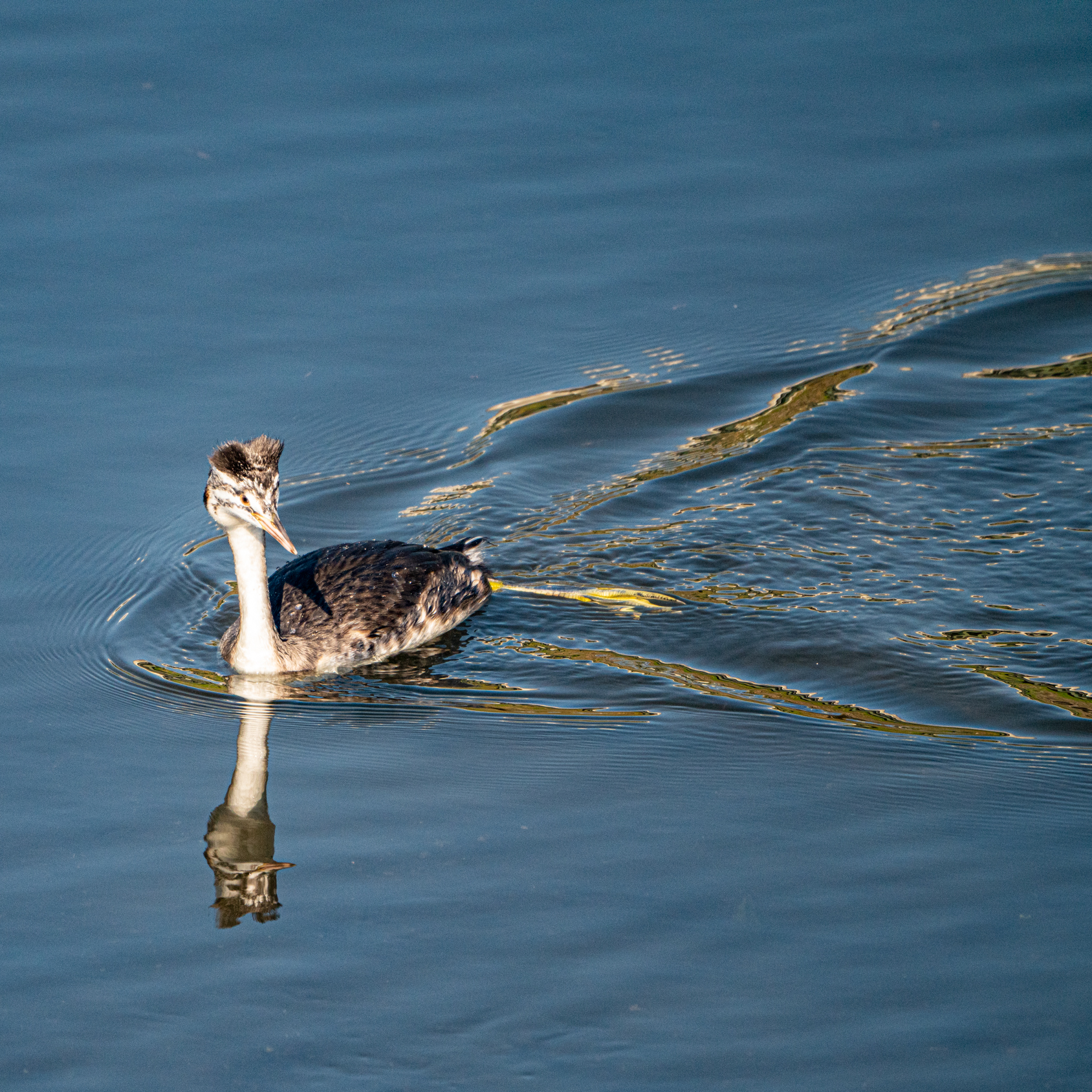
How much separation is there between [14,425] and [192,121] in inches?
189

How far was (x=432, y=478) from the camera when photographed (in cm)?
1127

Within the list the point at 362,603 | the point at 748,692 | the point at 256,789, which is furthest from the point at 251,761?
the point at 748,692

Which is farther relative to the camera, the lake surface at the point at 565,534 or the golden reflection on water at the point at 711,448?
the golden reflection on water at the point at 711,448

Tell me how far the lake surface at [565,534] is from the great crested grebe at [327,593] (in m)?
0.20

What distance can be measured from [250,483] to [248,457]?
16 centimetres

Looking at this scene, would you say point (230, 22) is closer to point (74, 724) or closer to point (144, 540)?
point (144, 540)

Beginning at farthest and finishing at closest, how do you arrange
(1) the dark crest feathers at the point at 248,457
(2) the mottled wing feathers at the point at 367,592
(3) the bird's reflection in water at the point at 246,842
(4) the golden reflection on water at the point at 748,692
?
(2) the mottled wing feathers at the point at 367,592, (1) the dark crest feathers at the point at 248,457, (4) the golden reflection on water at the point at 748,692, (3) the bird's reflection in water at the point at 246,842

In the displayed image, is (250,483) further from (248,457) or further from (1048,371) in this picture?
(1048,371)

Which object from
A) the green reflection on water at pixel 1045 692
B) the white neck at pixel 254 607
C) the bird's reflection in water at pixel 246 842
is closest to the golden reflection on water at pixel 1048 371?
the green reflection on water at pixel 1045 692

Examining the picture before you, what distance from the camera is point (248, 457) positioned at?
8719 millimetres

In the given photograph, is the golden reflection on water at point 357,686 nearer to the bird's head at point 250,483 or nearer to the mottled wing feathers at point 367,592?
the mottled wing feathers at point 367,592

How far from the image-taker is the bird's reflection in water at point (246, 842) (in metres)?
7.04

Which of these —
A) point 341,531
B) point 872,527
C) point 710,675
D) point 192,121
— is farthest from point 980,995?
point 192,121

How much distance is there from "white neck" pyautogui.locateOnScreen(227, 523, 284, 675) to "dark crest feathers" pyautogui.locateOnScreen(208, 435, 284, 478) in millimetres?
499
